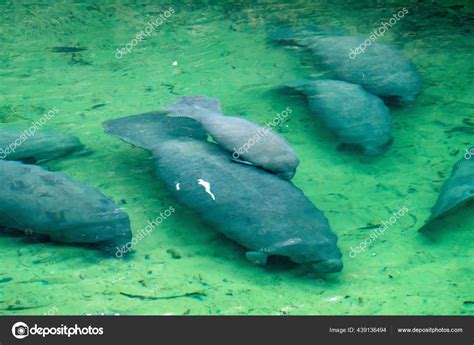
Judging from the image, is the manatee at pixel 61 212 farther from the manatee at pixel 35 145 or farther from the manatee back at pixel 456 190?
the manatee back at pixel 456 190

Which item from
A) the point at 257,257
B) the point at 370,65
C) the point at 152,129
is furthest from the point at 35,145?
the point at 370,65

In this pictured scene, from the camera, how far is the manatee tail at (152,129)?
5.51 metres

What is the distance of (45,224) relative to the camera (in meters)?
4.54

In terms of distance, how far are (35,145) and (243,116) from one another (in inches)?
80.3

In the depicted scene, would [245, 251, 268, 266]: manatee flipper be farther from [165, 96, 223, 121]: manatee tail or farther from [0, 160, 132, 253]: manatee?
[165, 96, 223, 121]: manatee tail

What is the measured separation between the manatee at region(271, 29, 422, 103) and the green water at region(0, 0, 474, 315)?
20 cm

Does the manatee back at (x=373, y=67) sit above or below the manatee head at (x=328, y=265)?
above

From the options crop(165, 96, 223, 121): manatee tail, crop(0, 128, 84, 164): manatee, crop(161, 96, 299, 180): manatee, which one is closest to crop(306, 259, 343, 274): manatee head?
crop(161, 96, 299, 180): manatee

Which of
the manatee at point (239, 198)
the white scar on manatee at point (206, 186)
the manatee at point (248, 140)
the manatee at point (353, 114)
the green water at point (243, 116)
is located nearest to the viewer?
the green water at point (243, 116)

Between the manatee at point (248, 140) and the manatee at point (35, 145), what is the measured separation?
3.20ft

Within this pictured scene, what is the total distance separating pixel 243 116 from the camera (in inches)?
260

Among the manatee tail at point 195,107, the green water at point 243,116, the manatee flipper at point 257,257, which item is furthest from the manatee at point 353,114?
the manatee flipper at point 257,257

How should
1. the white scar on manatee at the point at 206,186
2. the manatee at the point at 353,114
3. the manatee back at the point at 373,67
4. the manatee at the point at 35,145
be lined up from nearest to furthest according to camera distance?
1. the white scar on manatee at the point at 206,186
2. the manatee at the point at 35,145
3. the manatee at the point at 353,114
4. the manatee back at the point at 373,67
